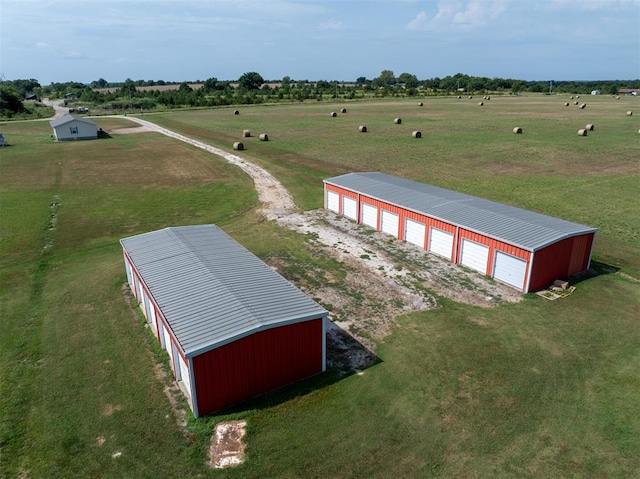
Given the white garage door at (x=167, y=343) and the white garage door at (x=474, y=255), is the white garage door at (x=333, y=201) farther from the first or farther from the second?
the white garage door at (x=167, y=343)

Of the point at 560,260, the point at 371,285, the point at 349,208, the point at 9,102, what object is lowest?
the point at 371,285

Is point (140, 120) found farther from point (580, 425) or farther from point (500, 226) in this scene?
point (580, 425)

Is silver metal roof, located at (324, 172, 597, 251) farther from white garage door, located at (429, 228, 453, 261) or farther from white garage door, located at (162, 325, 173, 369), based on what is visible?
white garage door, located at (162, 325, 173, 369)

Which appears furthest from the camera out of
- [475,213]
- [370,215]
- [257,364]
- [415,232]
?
[370,215]

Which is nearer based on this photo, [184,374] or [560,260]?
[184,374]

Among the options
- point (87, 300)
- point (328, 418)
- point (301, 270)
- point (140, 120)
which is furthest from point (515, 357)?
point (140, 120)

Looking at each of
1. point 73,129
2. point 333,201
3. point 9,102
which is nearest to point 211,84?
point 9,102

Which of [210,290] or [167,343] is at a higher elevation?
[210,290]

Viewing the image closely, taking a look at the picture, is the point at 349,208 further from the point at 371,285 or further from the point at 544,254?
the point at 544,254
